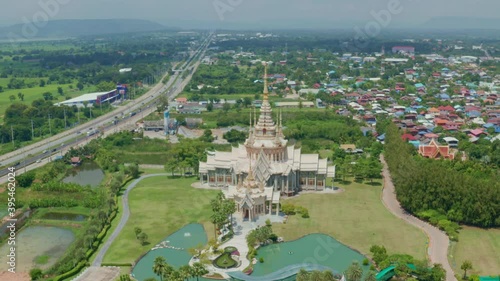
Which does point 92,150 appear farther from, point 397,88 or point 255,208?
point 397,88

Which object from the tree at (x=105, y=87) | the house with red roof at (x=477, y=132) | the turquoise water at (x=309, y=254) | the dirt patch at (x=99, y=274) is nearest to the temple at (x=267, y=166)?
the turquoise water at (x=309, y=254)

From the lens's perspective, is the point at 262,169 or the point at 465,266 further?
the point at 262,169

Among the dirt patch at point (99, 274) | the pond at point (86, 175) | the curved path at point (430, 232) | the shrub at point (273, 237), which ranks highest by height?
the curved path at point (430, 232)

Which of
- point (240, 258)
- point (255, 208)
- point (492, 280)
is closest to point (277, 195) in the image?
point (255, 208)

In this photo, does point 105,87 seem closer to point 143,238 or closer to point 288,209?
point 288,209

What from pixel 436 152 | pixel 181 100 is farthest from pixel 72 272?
pixel 181 100

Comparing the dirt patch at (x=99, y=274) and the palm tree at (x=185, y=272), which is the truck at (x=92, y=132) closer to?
the dirt patch at (x=99, y=274)
